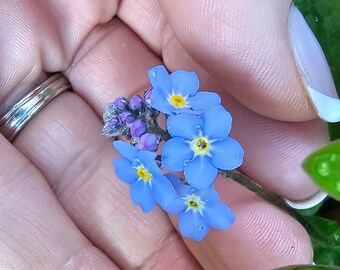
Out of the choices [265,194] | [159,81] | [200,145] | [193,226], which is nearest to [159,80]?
[159,81]

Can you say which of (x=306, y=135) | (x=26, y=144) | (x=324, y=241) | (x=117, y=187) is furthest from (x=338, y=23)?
(x=26, y=144)

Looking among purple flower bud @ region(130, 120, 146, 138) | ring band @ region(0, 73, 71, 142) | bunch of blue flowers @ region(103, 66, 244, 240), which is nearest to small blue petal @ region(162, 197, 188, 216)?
bunch of blue flowers @ region(103, 66, 244, 240)

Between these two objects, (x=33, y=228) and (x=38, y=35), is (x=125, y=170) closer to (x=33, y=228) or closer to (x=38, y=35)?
(x=33, y=228)

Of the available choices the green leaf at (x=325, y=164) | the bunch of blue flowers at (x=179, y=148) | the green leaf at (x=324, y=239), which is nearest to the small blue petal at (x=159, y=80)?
the bunch of blue flowers at (x=179, y=148)

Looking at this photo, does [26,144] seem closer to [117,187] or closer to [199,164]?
[117,187]

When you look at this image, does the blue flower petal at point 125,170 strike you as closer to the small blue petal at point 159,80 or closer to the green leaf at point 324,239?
the small blue petal at point 159,80

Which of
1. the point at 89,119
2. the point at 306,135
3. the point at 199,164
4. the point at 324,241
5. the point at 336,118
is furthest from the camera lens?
the point at 89,119
